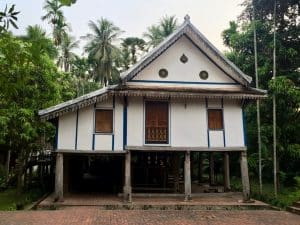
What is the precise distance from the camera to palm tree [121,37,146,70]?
140 ft

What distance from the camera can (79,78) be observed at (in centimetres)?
4681

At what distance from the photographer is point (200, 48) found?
53.2 ft

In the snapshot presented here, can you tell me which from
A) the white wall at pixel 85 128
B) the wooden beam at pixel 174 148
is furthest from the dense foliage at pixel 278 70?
the white wall at pixel 85 128

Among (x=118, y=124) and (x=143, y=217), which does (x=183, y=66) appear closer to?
(x=118, y=124)

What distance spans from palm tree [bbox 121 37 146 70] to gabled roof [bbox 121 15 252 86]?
26.8 m

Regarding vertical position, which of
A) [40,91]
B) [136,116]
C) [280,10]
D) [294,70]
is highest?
[280,10]

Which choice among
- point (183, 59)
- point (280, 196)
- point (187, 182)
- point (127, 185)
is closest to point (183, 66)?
point (183, 59)

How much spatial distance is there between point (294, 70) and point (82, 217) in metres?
16.0

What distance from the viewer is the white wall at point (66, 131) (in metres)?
14.6

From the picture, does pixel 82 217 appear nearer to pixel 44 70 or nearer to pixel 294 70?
pixel 44 70

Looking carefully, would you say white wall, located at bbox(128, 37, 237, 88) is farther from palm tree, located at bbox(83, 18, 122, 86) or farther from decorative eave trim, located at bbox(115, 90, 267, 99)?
palm tree, located at bbox(83, 18, 122, 86)

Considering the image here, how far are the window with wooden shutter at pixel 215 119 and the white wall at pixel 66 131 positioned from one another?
6.08 metres

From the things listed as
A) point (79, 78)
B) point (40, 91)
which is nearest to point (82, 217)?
point (40, 91)

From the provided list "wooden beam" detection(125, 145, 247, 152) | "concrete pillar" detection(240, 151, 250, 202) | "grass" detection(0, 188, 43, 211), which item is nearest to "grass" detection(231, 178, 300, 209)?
"concrete pillar" detection(240, 151, 250, 202)
